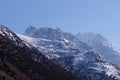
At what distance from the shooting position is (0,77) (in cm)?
19412

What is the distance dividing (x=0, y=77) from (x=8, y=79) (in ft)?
22.3

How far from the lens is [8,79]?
200 metres
